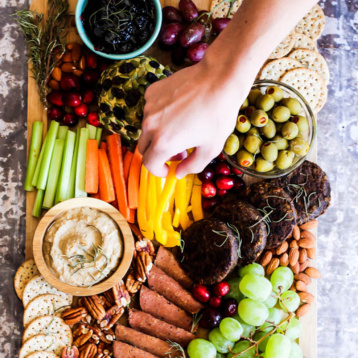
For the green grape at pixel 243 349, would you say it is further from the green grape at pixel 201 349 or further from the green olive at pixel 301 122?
the green olive at pixel 301 122

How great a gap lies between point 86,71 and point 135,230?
25.8 inches

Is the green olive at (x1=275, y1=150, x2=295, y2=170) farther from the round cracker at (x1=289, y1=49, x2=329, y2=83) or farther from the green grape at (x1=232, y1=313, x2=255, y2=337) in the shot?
the green grape at (x1=232, y1=313, x2=255, y2=337)

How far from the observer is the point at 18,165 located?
165cm

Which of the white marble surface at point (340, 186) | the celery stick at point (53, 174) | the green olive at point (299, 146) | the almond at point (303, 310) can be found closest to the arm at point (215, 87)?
the green olive at point (299, 146)

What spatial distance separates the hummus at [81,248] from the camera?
1.40 metres

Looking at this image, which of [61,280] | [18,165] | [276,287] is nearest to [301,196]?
[276,287]

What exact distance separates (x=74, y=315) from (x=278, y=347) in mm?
756

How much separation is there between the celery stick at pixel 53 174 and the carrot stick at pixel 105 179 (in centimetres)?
15

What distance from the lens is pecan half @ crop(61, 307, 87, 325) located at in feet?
4.89

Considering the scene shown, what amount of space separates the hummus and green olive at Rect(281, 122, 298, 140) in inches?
28.0

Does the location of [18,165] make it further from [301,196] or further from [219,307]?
[301,196]

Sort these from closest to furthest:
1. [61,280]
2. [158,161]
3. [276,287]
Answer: [158,161], [61,280], [276,287]

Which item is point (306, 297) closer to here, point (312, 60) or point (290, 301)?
point (290, 301)

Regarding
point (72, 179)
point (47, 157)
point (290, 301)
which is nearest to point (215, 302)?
point (290, 301)
